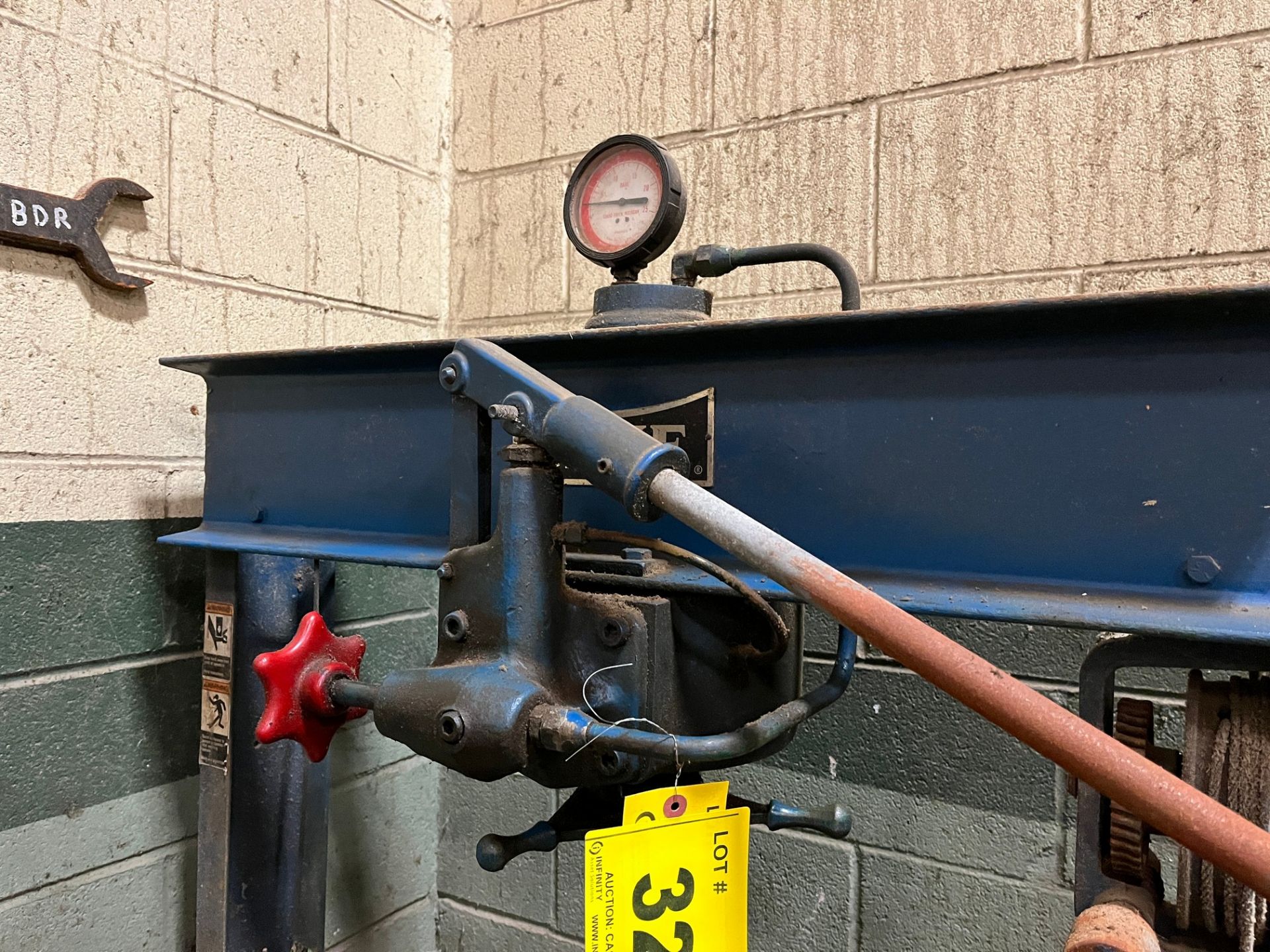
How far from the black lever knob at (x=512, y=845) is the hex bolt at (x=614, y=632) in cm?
16

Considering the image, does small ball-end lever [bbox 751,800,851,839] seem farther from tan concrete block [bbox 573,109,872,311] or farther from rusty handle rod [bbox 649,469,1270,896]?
tan concrete block [bbox 573,109,872,311]

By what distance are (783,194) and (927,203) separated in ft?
0.73

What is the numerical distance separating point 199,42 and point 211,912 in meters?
1.21

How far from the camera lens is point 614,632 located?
0.67 metres

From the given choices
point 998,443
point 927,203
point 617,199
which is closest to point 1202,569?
point 998,443

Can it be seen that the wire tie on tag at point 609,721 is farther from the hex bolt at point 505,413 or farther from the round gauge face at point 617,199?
the round gauge face at point 617,199

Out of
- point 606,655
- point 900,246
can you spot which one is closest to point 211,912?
point 606,655

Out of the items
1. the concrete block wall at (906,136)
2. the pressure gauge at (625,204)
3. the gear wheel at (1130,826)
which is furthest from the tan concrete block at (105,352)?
the gear wheel at (1130,826)

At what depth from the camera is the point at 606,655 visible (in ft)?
2.23

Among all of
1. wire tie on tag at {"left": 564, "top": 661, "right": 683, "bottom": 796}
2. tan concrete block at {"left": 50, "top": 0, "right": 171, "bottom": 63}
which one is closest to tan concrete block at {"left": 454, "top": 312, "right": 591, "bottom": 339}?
tan concrete block at {"left": 50, "top": 0, "right": 171, "bottom": 63}

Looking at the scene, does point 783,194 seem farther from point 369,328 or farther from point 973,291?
point 369,328

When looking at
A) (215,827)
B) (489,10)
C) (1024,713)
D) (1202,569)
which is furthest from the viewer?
(489,10)

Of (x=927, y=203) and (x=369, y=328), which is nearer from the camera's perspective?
(x=927, y=203)

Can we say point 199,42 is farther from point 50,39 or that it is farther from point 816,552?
point 816,552
